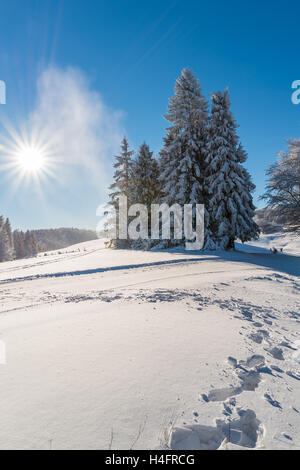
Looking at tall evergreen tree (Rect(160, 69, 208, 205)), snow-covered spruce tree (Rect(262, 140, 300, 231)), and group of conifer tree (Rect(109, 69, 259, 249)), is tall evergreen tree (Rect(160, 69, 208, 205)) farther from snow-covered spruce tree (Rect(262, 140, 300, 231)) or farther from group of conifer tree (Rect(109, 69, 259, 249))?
snow-covered spruce tree (Rect(262, 140, 300, 231))

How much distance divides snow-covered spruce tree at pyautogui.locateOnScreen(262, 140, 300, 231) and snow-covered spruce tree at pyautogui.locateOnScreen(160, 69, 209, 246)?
711 cm

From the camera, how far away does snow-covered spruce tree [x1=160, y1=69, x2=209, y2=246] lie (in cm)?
1888

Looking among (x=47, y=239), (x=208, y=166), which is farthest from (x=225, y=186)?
(x=47, y=239)

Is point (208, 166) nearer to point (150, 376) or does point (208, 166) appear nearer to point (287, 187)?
point (287, 187)

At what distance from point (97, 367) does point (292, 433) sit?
1.81 m

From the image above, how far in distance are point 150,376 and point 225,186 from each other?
56.9 feet

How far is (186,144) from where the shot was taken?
19.7m

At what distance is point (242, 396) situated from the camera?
1965mm

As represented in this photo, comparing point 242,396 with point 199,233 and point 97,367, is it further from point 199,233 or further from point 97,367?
point 199,233

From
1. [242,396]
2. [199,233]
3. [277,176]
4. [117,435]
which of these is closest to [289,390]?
[242,396]

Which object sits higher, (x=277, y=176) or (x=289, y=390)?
(x=277, y=176)

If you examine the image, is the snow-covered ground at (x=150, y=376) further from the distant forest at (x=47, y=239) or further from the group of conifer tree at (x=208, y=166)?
the distant forest at (x=47, y=239)

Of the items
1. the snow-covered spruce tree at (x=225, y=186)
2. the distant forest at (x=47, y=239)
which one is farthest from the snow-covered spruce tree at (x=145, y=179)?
the distant forest at (x=47, y=239)

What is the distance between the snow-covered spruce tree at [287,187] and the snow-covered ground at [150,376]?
897 centimetres
